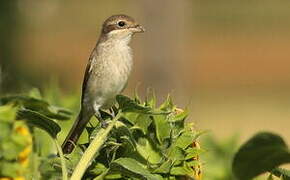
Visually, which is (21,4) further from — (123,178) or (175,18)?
(123,178)

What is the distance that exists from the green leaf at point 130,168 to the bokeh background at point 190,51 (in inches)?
393

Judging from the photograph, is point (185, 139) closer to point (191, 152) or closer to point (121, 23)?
point (191, 152)

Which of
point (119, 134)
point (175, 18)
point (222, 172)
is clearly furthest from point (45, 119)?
point (175, 18)

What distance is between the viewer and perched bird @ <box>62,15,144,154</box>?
18.5ft

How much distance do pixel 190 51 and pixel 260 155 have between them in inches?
1354

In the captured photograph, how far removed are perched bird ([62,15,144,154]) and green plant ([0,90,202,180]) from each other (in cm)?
291

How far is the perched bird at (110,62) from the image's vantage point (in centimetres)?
563

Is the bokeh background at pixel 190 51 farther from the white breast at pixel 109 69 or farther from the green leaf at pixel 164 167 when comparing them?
the green leaf at pixel 164 167

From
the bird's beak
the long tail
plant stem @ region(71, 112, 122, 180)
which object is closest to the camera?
plant stem @ region(71, 112, 122, 180)

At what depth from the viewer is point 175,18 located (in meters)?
16.1

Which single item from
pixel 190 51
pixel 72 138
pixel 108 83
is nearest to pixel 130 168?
pixel 72 138

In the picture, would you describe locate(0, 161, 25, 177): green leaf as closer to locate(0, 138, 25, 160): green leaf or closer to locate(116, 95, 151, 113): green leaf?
locate(0, 138, 25, 160): green leaf

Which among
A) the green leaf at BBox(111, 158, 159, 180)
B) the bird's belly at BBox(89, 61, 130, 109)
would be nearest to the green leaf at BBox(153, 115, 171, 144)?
the green leaf at BBox(111, 158, 159, 180)

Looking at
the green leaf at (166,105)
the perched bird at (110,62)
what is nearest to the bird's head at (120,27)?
the perched bird at (110,62)
